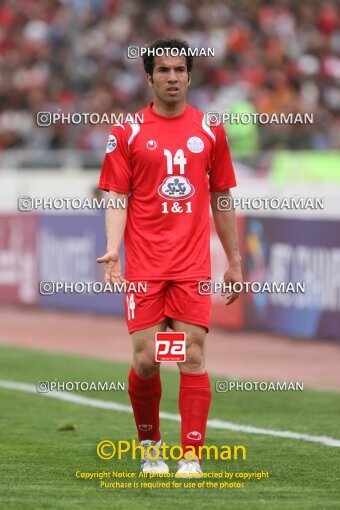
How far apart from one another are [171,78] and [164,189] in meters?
0.58

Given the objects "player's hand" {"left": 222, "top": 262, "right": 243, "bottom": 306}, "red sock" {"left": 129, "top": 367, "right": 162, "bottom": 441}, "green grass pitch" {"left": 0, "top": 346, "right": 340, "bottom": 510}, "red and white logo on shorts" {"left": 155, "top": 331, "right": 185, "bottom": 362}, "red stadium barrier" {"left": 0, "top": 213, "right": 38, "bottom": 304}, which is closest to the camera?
"green grass pitch" {"left": 0, "top": 346, "right": 340, "bottom": 510}

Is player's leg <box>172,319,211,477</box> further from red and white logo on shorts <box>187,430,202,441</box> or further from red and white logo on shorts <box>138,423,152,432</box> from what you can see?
red and white logo on shorts <box>138,423,152,432</box>

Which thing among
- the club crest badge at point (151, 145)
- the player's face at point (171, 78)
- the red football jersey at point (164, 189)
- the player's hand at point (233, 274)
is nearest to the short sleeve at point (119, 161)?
the red football jersey at point (164, 189)

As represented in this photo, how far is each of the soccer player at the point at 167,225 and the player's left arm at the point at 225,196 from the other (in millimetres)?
95

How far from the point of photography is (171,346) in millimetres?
7469

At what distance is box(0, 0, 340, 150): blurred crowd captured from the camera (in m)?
25.8

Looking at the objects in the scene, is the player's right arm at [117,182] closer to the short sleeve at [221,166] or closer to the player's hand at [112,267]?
the player's hand at [112,267]

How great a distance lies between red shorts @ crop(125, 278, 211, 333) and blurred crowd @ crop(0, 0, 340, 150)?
16409 mm

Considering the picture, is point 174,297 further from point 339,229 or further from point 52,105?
point 52,105

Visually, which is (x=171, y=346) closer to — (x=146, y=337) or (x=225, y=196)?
(x=146, y=337)

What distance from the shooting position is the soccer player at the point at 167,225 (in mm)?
7566

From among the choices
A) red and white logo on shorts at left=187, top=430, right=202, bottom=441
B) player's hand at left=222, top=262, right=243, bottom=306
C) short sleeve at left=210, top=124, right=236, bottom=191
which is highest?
short sleeve at left=210, top=124, right=236, bottom=191

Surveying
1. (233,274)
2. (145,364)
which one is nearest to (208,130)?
(233,274)

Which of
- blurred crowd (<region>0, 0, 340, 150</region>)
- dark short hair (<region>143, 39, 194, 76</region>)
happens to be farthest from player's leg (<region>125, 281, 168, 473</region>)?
blurred crowd (<region>0, 0, 340, 150</region>)
